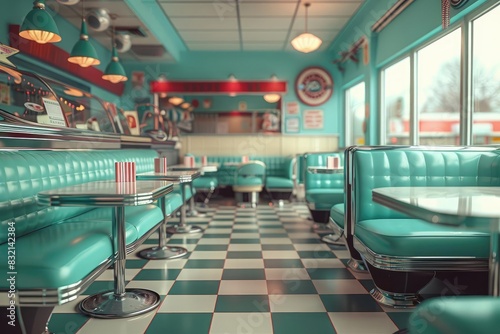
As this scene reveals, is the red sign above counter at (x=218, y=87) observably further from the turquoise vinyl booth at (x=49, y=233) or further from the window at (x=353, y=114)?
the turquoise vinyl booth at (x=49, y=233)

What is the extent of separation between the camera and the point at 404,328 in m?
2.21

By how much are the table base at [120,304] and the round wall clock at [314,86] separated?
716 cm

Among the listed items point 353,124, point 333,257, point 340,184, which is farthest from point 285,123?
point 333,257

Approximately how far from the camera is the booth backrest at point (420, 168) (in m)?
2.91

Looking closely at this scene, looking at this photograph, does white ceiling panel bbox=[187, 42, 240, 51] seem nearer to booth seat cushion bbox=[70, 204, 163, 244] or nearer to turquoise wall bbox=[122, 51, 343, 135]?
turquoise wall bbox=[122, 51, 343, 135]

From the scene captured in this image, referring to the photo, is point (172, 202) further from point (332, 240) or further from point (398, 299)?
point (398, 299)

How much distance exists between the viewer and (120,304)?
2510 mm

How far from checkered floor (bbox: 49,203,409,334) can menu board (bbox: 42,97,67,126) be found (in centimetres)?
147

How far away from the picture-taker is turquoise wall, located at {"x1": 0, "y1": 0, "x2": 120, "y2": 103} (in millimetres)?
4973

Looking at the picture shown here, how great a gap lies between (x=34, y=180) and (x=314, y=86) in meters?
7.58

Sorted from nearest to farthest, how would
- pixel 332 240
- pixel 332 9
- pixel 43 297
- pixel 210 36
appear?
1. pixel 43 297
2. pixel 332 240
3. pixel 332 9
4. pixel 210 36

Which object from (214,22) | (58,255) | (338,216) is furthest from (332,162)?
(214,22)

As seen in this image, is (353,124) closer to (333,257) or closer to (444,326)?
(333,257)

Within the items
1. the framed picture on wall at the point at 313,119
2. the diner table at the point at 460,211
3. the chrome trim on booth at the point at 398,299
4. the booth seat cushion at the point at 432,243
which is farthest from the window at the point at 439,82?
the framed picture on wall at the point at 313,119
